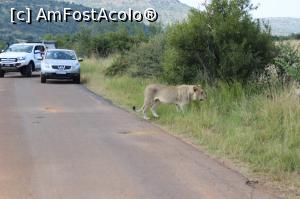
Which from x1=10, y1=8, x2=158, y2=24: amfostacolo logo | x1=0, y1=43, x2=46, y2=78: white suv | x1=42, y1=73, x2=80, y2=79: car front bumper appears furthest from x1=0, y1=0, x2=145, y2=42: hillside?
x1=42, y1=73, x2=80, y2=79: car front bumper

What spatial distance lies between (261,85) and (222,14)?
2.10 meters

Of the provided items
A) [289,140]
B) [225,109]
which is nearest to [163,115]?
[225,109]

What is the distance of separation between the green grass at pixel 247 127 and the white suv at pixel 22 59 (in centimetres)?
1430

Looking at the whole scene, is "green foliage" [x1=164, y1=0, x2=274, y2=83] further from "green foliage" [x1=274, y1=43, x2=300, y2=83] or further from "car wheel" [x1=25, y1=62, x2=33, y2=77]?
"car wheel" [x1=25, y1=62, x2=33, y2=77]

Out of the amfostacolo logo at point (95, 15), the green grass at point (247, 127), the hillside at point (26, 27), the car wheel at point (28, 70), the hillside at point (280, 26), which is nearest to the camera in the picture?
the green grass at point (247, 127)

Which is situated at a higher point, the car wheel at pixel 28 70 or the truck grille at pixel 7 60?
the truck grille at pixel 7 60

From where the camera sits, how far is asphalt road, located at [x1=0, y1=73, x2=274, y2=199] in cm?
647

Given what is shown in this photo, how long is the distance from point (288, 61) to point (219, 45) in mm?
1721

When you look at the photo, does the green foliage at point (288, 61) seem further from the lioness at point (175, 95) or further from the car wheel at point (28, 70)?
the car wheel at point (28, 70)

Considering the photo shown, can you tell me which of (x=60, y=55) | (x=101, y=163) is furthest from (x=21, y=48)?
(x=101, y=163)

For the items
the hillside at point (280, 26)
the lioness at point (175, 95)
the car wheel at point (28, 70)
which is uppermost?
the hillside at point (280, 26)

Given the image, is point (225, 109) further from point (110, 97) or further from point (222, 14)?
point (110, 97)

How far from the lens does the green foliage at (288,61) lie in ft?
Answer: 40.4

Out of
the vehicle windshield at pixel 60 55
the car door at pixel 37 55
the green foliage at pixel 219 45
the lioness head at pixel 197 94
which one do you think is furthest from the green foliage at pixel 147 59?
the car door at pixel 37 55
